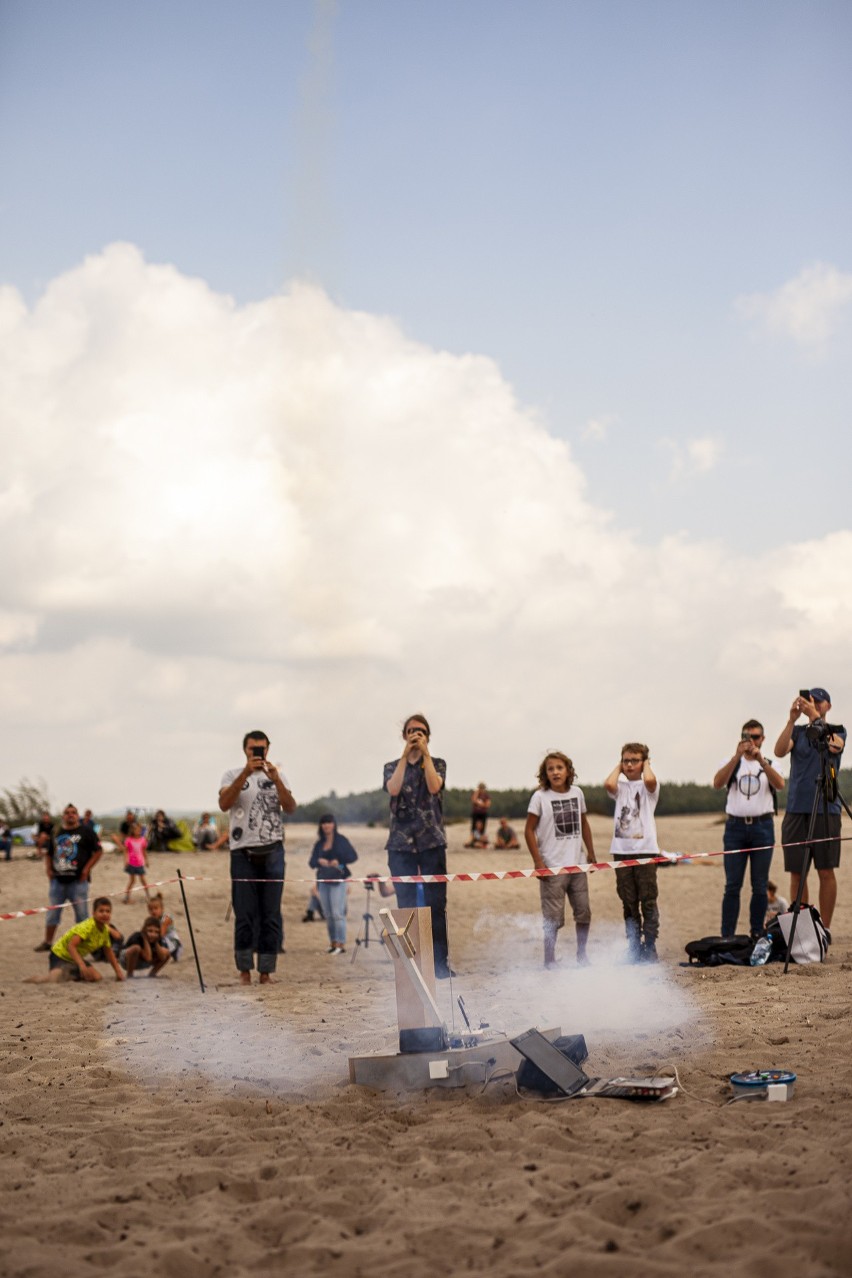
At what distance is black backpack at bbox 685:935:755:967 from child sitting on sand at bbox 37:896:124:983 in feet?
18.1

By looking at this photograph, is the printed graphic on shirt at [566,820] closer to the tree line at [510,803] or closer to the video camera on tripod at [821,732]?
the video camera on tripod at [821,732]

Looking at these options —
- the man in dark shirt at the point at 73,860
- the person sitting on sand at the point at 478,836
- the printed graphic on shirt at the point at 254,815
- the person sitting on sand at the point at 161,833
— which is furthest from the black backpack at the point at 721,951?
the person sitting on sand at the point at 161,833

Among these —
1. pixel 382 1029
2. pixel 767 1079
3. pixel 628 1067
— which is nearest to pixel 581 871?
pixel 382 1029

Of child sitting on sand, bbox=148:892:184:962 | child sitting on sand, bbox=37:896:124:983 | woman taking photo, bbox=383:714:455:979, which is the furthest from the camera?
child sitting on sand, bbox=148:892:184:962

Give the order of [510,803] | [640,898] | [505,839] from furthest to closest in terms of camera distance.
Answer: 1. [510,803]
2. [505,839]
3. [640,898]

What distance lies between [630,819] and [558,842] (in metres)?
0.65

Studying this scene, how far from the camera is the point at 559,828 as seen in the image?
10086mm

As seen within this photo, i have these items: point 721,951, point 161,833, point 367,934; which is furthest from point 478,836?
point 721,951

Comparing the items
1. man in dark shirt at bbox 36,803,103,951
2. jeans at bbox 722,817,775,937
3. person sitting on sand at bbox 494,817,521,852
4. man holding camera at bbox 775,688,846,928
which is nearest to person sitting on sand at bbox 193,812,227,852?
person sitting on sand at bbox 494,817,521,852

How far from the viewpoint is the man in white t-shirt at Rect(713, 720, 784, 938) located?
1013 centimetres

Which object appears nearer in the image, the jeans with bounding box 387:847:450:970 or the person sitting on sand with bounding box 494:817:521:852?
the jeans with bounding box 387:847:450:970

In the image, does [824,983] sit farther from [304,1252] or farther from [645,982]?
[304,1252]

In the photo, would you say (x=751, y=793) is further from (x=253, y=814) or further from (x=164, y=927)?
(x=164, y=927)

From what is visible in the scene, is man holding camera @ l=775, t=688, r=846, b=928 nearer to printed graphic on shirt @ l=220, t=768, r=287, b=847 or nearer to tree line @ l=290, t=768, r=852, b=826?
printed graphic on shirt @ l=220, t=768, r=287, b=847
